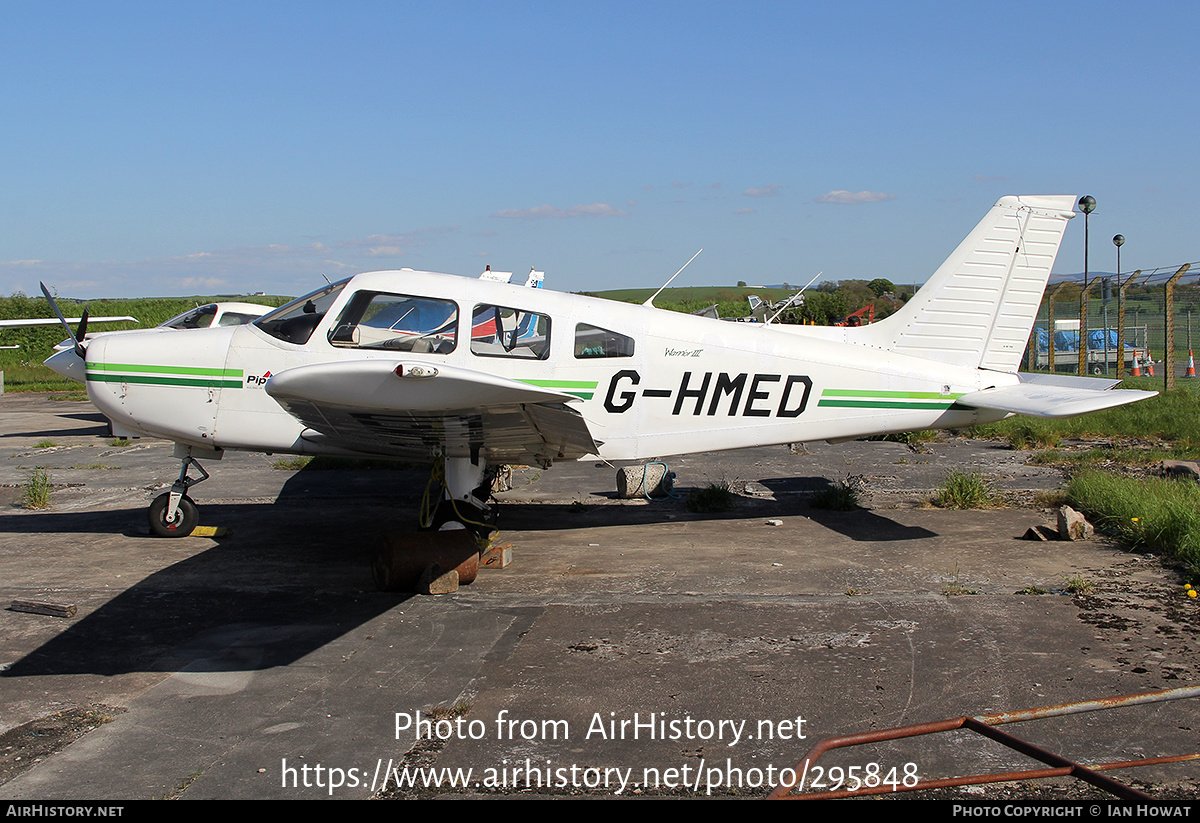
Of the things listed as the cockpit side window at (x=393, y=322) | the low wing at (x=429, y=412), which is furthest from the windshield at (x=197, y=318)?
the cockpit side window at (x=393, y=322)

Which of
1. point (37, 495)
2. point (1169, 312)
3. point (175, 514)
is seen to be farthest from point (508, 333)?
point (1169, 312)

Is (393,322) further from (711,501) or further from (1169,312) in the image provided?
(1169,312)

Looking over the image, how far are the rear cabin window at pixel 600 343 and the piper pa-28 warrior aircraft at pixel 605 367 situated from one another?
1 cm

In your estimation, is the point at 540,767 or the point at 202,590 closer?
the point at 540,767

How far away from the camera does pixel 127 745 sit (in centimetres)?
400

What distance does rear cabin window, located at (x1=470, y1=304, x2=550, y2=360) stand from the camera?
713 cm

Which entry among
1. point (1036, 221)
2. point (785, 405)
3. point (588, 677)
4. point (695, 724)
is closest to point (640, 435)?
point (785, 405)

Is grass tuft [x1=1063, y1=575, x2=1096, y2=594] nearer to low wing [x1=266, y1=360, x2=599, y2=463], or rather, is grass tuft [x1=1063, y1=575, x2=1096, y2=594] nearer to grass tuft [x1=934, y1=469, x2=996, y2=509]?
A: grass tuft [x1=934, y1=469, x2=996, y2=509]

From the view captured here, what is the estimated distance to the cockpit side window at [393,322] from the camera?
7039 mm

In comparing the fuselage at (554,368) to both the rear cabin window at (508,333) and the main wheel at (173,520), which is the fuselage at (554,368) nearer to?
the rear cabin window at (508,333)

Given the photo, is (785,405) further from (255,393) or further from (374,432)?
(255,393)

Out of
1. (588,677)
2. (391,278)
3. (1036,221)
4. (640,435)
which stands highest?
(1036,221)

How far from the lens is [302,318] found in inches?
287
